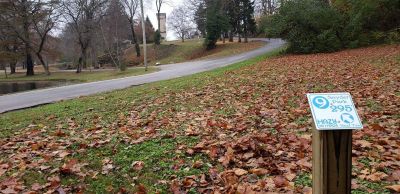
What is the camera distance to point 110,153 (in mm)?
5344

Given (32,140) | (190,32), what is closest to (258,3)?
(190,32)

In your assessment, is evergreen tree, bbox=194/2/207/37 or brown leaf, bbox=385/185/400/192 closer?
brown leaf, bbox=385/185/400/192

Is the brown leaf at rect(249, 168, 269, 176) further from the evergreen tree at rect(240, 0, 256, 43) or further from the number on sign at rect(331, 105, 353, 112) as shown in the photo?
the evergreen tree at rect(240, 0, 256, 43)

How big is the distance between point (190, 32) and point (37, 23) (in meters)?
40.8

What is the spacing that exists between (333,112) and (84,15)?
4579cm

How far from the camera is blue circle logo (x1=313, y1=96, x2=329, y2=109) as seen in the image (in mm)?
2398

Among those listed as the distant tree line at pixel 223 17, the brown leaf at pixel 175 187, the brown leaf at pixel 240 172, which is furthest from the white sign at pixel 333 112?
the distant tree line at pixel 223 17

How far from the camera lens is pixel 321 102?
7.96ft

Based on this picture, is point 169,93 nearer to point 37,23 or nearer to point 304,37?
point 304,37

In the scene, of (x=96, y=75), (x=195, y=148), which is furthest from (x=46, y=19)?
(x=195, y=148)

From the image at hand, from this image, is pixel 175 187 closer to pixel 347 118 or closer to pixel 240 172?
pixel 240 172

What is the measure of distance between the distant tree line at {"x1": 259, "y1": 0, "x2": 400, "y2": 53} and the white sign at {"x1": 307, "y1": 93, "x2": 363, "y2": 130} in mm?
25740

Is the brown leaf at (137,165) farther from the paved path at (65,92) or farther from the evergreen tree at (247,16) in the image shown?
the evergreen tree at (247,16)

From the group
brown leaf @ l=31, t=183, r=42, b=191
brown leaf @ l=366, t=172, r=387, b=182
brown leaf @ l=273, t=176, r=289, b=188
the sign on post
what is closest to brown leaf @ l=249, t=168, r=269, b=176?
brown leaf @ l=273, t=176, r=289, b=188
